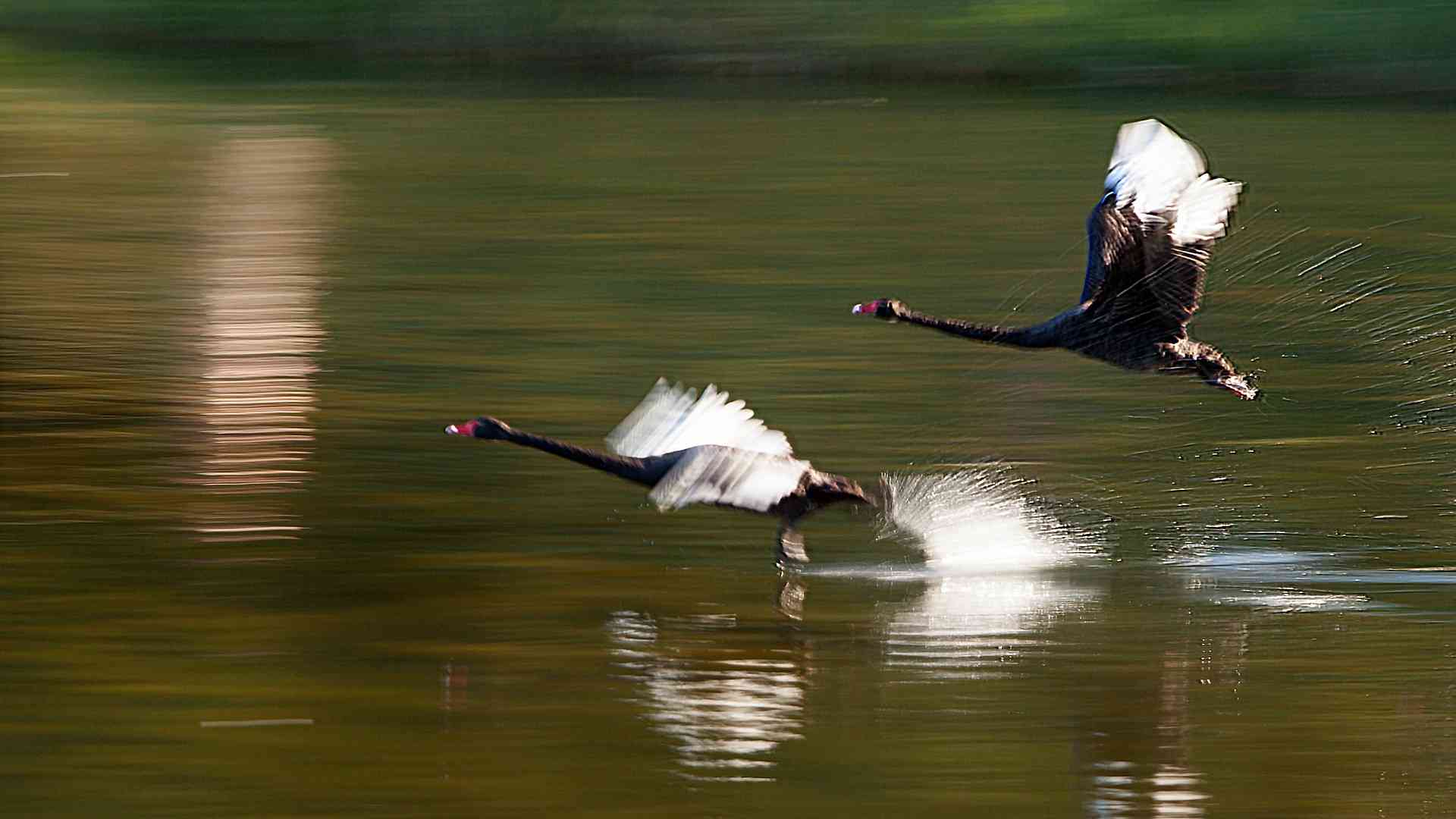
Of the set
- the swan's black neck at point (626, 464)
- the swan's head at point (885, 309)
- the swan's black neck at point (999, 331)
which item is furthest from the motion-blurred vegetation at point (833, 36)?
the swan's black neck at point (626, 464)

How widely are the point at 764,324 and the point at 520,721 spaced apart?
29.2 ft

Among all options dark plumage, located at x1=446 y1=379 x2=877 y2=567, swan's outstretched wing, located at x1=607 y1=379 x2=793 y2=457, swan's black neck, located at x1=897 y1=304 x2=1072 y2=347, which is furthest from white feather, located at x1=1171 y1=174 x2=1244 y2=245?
swan's outstretched wing, located at x1=607 y1=379 x2=793 y2=457

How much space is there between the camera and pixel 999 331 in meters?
11.6

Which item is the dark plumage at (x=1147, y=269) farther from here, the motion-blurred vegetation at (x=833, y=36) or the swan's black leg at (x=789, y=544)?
the motion-blurred vegetation at (x=833, y=36)

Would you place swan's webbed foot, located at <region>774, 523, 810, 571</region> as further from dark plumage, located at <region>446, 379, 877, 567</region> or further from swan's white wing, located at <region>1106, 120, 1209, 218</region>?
swan's white wing, located at <region>1106, 120, 1209, 218</region>

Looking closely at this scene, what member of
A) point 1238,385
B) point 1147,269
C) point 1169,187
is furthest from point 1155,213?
point 1238,385

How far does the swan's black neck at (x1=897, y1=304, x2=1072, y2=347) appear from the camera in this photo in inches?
445

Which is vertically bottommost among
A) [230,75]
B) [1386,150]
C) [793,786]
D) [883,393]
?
[793,786]

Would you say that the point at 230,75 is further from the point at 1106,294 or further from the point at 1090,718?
the point at 1090,718

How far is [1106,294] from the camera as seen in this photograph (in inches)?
436

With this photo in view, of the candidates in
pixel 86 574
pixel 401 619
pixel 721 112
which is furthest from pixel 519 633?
pixel 721 112

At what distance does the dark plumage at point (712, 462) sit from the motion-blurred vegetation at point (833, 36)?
29.8 m

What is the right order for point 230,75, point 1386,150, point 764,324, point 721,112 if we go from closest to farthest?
point 764,324
point 1386,150
point 721,112
point 230,75

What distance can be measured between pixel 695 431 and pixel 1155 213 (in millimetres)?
2043
